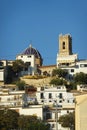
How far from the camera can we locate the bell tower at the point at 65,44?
9011 centimetres

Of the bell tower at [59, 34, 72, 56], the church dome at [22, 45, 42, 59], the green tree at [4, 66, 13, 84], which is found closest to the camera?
the green tree at [4, 66, 13, 84]

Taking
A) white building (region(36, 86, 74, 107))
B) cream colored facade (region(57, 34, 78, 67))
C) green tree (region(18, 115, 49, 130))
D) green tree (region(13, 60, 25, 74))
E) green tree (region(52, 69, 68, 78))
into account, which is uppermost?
cream colored facade (region(57, 34, 78, 67))

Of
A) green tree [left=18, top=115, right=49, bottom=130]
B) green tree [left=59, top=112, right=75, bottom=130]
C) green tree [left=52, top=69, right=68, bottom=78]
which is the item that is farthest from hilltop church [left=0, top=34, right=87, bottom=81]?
green tree [left=59, top=112, right=75, bottom=130]

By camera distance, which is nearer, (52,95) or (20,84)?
(52,95)

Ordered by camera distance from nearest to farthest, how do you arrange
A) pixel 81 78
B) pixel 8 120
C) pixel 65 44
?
pixel 8 120 < pixel 81 78 < pixel 65 44

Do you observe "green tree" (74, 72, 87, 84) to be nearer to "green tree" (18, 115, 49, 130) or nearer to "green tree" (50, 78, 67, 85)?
"green tree" (50, 78, 67, 85)

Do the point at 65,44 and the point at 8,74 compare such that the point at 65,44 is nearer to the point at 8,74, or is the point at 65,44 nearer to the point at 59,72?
the point at 59,72

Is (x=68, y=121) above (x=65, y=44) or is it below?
below

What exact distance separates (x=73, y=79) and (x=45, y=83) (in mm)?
3645

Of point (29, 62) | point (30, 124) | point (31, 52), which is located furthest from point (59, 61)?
point (30, 124)

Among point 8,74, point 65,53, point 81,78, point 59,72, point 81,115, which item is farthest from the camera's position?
point 65,53

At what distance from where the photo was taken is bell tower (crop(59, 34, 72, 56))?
90.1 metres

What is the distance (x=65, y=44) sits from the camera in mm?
91312

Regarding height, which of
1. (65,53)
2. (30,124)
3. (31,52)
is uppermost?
(31,52)
